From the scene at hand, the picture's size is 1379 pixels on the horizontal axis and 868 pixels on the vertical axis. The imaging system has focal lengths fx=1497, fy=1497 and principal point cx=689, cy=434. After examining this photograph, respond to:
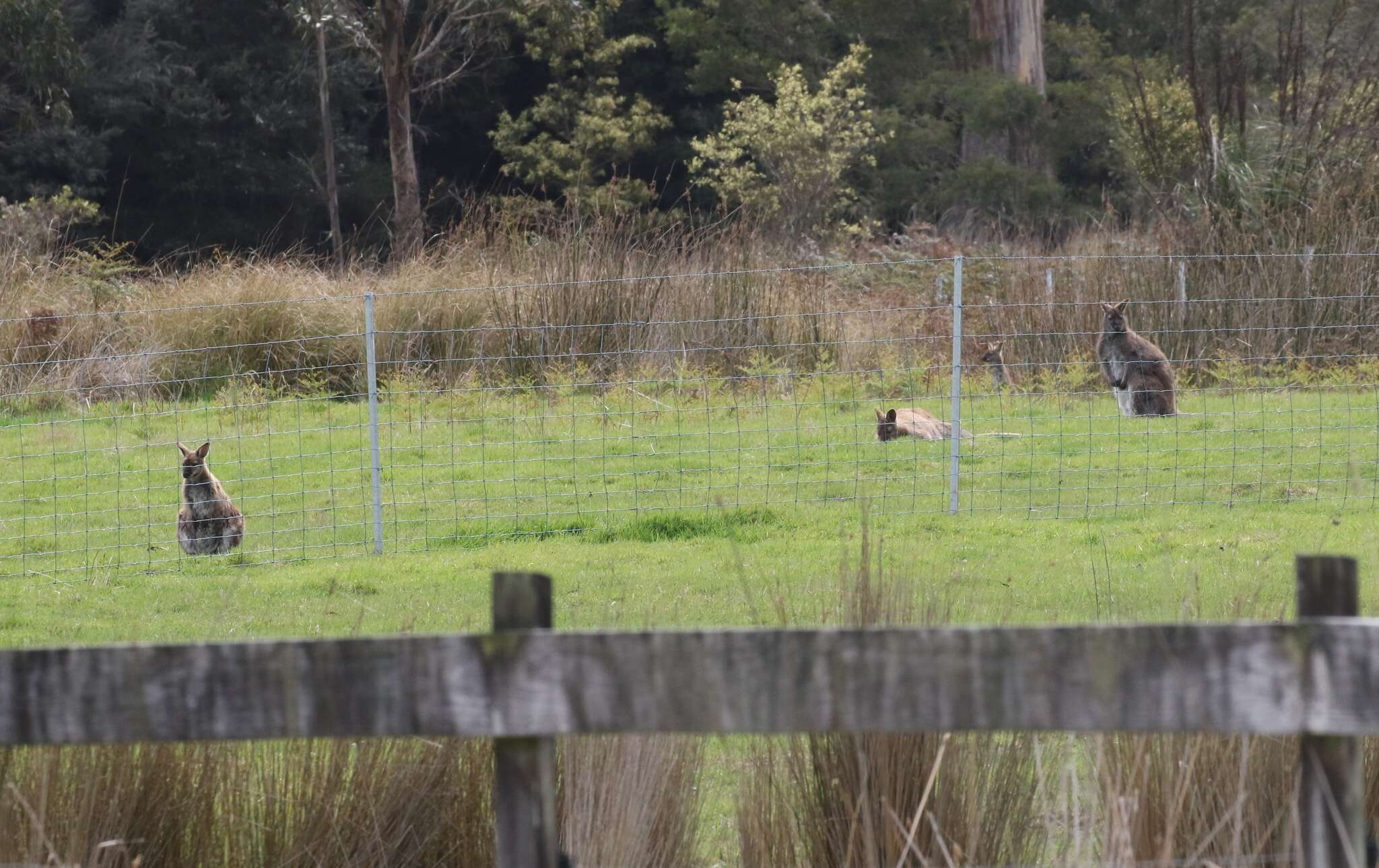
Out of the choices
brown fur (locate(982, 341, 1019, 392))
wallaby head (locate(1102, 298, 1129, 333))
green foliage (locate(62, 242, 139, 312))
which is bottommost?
brown fur (locate(982, 341, 1019, 392))

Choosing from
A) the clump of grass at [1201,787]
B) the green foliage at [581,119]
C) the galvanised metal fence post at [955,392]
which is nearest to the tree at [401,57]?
the green foliage at [581,119]

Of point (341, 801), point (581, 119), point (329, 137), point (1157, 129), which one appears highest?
point (581, 119)

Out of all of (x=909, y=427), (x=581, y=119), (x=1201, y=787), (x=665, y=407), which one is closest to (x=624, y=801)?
(x=1201, y=787)

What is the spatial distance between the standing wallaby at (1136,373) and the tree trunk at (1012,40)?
1826cm

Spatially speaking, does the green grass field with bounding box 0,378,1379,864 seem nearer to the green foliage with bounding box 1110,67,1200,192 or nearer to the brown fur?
the brown fur

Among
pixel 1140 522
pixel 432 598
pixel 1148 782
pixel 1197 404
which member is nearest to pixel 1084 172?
pixel 1197 404

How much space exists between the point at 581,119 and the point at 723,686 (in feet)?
106

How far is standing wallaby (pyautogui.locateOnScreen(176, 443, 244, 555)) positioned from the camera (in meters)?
9.70

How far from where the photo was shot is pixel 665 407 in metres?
13.1

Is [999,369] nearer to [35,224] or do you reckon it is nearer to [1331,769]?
[1331,769]

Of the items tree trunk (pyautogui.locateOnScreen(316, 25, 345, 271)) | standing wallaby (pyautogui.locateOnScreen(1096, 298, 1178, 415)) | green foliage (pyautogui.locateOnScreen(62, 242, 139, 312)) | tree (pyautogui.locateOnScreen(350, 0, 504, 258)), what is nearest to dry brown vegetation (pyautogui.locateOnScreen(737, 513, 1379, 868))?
standing wallaby (pyautogui.locateOnScreen(1096, 298, 1178, 415))

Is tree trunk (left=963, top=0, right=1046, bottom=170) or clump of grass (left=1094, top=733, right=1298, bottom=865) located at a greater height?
tree trunk (left=963, top=0, right=1046, bottom=170)

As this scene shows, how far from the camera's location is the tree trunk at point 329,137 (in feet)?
111

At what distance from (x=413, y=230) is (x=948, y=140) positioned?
13484 millimetres
